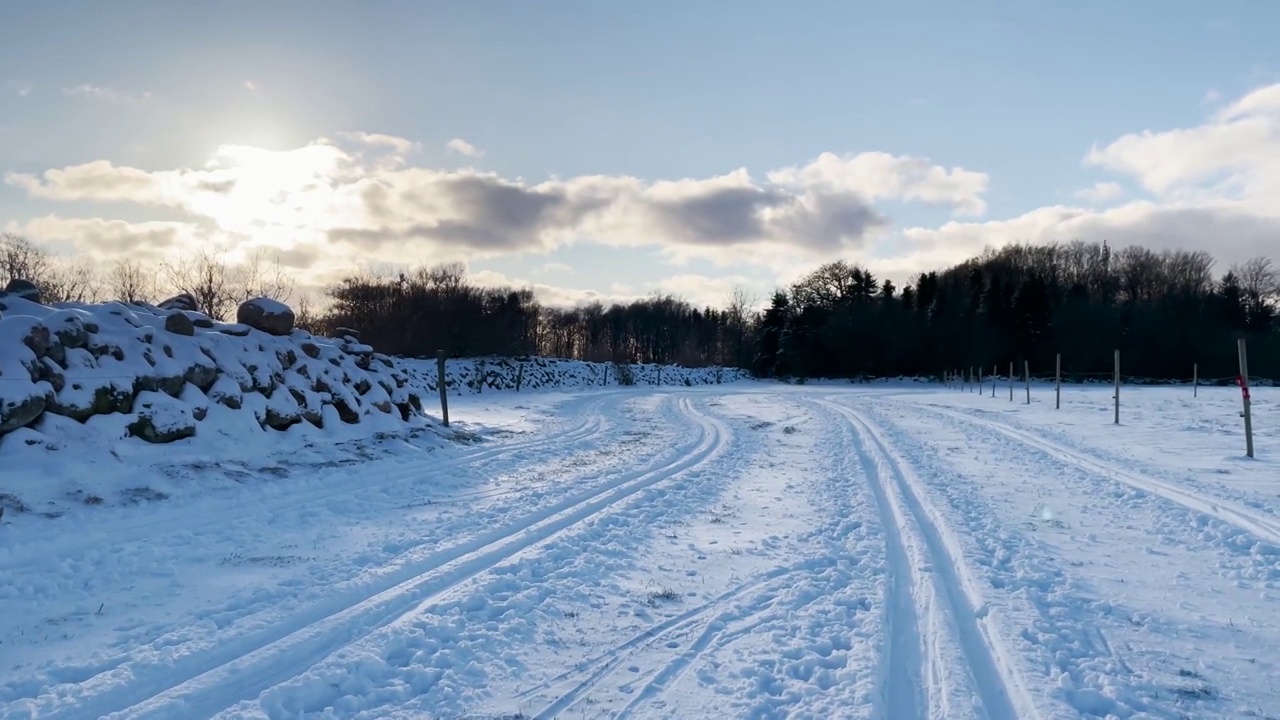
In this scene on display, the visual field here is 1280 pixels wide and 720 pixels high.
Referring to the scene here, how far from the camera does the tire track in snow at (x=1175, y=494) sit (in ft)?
24.1

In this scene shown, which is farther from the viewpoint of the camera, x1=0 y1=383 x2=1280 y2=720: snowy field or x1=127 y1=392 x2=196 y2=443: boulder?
x1=127 y1=392 x2=196 y2=443: boulder

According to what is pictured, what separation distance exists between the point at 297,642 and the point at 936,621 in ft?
13.9

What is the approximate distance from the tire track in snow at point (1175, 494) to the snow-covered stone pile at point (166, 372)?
12518 mm

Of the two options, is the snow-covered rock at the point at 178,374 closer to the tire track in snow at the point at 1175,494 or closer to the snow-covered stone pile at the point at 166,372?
the snow-covered stone pile at the point at 166,372

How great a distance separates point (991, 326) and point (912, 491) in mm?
56614

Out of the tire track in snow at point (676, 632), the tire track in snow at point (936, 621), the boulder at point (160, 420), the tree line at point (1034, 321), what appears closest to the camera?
the tire track in snow at point (936, 621)

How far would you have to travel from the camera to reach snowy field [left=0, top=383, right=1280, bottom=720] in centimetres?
392

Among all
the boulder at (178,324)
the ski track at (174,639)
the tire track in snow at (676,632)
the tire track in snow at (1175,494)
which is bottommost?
the tire track in snow at (676,632)

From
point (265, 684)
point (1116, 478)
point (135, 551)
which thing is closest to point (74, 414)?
point (135, 551)

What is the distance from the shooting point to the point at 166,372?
10.2m

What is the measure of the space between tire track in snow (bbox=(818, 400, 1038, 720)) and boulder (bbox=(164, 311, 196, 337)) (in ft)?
35.4

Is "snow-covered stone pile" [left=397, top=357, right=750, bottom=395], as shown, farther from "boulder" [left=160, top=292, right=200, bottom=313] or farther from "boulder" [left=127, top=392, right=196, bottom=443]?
"boulder" [left=127, top=392, right=196, bottom=443]

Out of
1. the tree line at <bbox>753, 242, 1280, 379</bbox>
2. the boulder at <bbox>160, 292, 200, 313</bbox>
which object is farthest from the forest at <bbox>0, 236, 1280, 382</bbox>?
the boulder at <bbox>160, 292, 200, 313</bbox>

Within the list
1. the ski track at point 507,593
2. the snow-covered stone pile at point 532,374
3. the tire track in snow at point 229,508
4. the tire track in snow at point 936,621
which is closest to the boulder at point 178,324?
the tire track in snow at point 229,508
